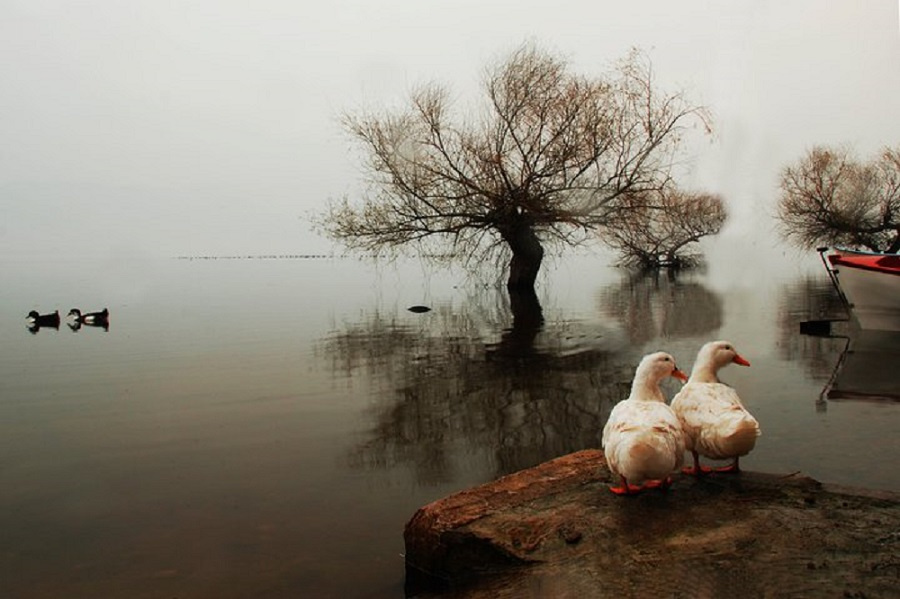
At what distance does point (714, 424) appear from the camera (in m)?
4.90

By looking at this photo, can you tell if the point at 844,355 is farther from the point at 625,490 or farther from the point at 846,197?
the point at 846,197

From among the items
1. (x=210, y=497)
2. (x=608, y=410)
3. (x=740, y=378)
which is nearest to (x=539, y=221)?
(x=740, y=378)

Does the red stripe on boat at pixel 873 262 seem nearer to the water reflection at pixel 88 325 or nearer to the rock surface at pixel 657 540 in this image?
the rock surface at pixel 657 540

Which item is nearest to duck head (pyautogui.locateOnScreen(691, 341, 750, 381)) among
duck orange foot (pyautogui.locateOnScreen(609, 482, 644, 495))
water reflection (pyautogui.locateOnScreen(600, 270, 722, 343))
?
duck orange foot (pyautogui.locateOnScreen(609, 482, 644, 495))

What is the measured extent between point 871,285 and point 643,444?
50.2 feet

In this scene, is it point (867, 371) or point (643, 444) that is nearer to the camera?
point (643, 444)

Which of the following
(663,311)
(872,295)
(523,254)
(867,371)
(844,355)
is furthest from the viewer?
(523,254)

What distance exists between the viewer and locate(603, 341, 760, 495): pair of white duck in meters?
4.39

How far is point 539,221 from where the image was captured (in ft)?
92.6

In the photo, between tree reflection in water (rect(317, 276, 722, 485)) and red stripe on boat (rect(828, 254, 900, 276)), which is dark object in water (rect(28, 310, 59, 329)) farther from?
red stripe on boat (rect(828, 254, 900, 276))

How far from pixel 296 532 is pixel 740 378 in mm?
8104

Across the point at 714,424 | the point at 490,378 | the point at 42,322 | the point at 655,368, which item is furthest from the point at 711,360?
the point at 42,322

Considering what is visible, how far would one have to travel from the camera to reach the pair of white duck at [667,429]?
4395 millimetres

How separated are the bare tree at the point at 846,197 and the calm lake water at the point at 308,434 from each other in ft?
132
